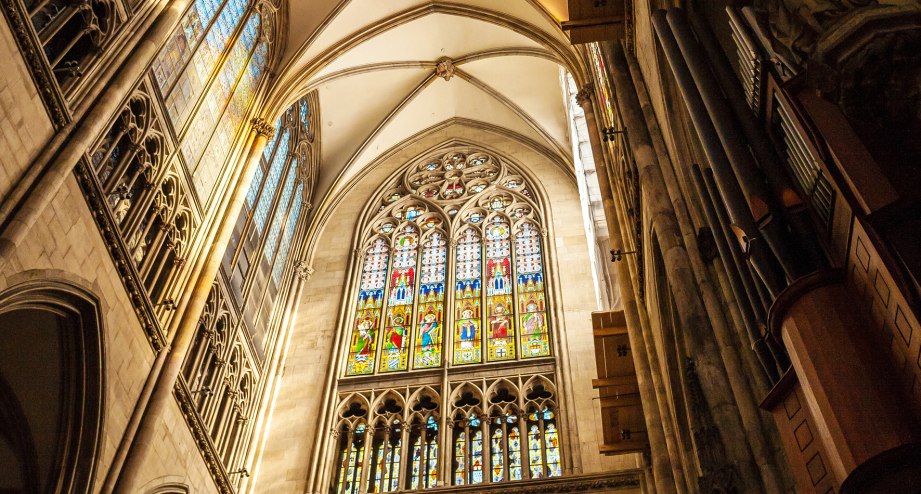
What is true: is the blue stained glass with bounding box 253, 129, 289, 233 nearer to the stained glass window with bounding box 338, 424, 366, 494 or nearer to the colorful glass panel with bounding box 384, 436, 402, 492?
the stained glass window with bounding box 338, 424, 366, 494

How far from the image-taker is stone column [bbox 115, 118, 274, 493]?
361 inches

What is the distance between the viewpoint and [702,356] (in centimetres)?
520

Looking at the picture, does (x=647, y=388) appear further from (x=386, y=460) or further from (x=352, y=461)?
(x=352, y=461)

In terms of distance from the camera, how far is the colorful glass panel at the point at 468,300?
1490cm

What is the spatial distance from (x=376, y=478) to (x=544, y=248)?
242 inches

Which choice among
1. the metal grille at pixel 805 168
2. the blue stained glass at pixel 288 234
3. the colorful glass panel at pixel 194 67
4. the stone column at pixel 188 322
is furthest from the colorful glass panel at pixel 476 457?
the metal grille at pixel 805 168

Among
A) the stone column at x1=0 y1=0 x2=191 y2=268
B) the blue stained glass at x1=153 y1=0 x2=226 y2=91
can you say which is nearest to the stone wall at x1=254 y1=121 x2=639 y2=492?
the blue stained glass at x1=153 y1=0 x2=226 y2=91

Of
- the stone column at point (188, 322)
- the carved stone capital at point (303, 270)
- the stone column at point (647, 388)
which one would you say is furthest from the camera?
the carved stone capital at point (303, 270)

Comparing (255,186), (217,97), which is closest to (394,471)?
(255,186)

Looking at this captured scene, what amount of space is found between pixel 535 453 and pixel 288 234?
7206 millimetres

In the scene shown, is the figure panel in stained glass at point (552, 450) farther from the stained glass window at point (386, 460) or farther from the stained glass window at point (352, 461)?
the stained glass window at point (352, 461)

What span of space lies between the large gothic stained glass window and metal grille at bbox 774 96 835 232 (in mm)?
10126

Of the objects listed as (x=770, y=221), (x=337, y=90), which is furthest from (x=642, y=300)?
(x=337, y=90)

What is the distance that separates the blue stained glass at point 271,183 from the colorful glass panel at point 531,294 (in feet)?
17.0
